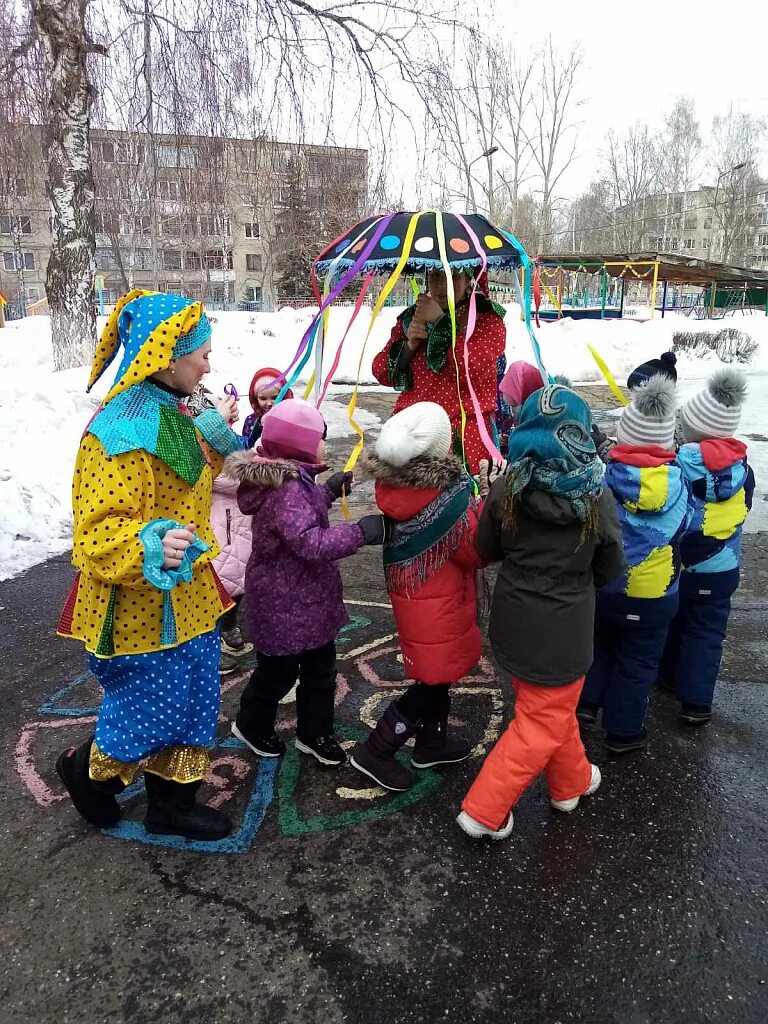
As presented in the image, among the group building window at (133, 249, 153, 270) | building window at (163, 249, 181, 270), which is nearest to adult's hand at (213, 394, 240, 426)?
building window at (133, 249, 153, 270)

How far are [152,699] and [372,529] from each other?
0.93 m

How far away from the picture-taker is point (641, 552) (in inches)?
113

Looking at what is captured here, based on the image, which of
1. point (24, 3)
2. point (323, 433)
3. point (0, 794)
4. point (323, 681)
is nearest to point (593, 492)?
point (323, 433)

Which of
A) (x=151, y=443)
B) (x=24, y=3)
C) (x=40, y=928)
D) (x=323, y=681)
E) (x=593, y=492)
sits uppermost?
(x=24, y=3)

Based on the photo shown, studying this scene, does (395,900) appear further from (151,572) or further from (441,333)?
(441,333)

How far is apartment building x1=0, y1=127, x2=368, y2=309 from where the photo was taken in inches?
396

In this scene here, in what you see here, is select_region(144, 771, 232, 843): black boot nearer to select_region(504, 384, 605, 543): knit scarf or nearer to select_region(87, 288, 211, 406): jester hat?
select_region(87, 288, 211, 406): jester hat

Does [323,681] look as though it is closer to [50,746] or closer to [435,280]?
[50,746]

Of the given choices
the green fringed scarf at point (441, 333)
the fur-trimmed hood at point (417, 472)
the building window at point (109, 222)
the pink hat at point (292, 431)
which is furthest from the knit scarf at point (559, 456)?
the building window at point (109, 222)

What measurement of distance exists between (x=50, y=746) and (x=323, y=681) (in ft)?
4.15

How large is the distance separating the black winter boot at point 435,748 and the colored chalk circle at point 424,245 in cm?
204

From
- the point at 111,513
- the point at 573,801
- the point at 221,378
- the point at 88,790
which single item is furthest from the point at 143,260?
the point at 573,801

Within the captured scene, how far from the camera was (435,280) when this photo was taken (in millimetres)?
3428

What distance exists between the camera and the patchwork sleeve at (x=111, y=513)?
201cm
